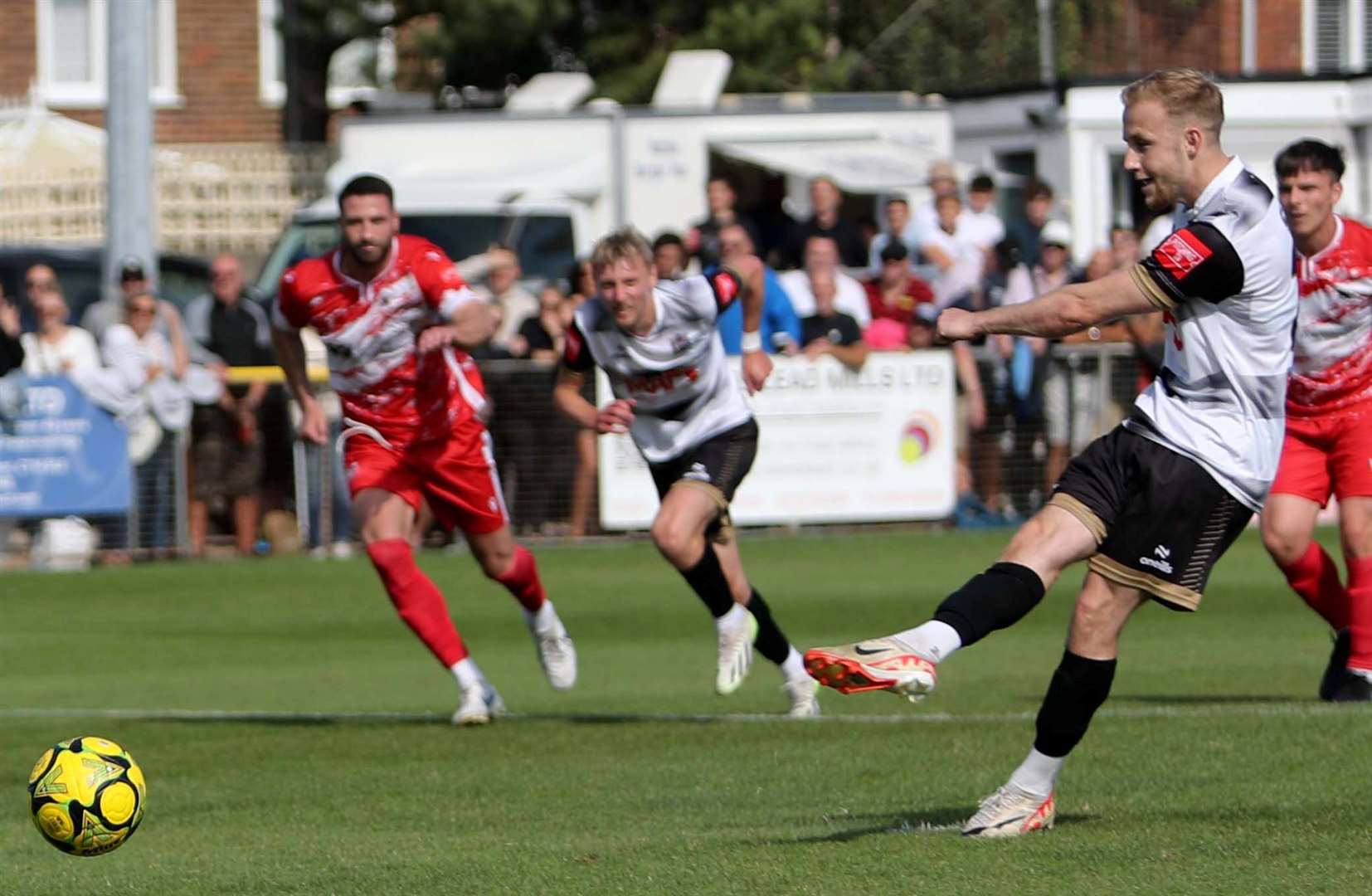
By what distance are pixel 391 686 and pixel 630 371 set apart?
8.19 ft

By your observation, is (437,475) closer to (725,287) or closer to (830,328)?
(725,287)

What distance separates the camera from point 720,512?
10.5 meters

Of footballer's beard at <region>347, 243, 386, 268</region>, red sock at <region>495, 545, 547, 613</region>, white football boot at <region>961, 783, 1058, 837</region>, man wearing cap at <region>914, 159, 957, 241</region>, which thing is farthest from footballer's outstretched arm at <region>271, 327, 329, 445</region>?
man wearing cap at <region>914, 159, 957, 241</region>

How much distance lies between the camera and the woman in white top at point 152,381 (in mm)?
18156

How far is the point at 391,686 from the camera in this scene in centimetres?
1215

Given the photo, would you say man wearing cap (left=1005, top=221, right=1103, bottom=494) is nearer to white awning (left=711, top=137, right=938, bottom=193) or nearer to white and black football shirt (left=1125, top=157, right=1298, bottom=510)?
white awning (left=711, top=137, right=938, bottom=193)

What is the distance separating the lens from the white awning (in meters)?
24.2

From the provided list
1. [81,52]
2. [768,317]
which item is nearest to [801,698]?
[768,317]

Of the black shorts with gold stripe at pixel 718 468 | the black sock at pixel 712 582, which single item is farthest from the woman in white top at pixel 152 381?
the black sock at pixel 712 582

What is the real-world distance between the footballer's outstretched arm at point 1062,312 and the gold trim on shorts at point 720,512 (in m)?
4.00

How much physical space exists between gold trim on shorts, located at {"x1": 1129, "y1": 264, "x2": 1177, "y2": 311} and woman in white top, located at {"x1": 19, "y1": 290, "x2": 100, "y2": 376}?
12879mm

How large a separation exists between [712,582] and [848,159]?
14977mm

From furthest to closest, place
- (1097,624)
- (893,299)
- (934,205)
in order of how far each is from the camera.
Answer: (934,205), (893,299), (1097,624)

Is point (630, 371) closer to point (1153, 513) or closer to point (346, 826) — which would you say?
point (346, 826)
